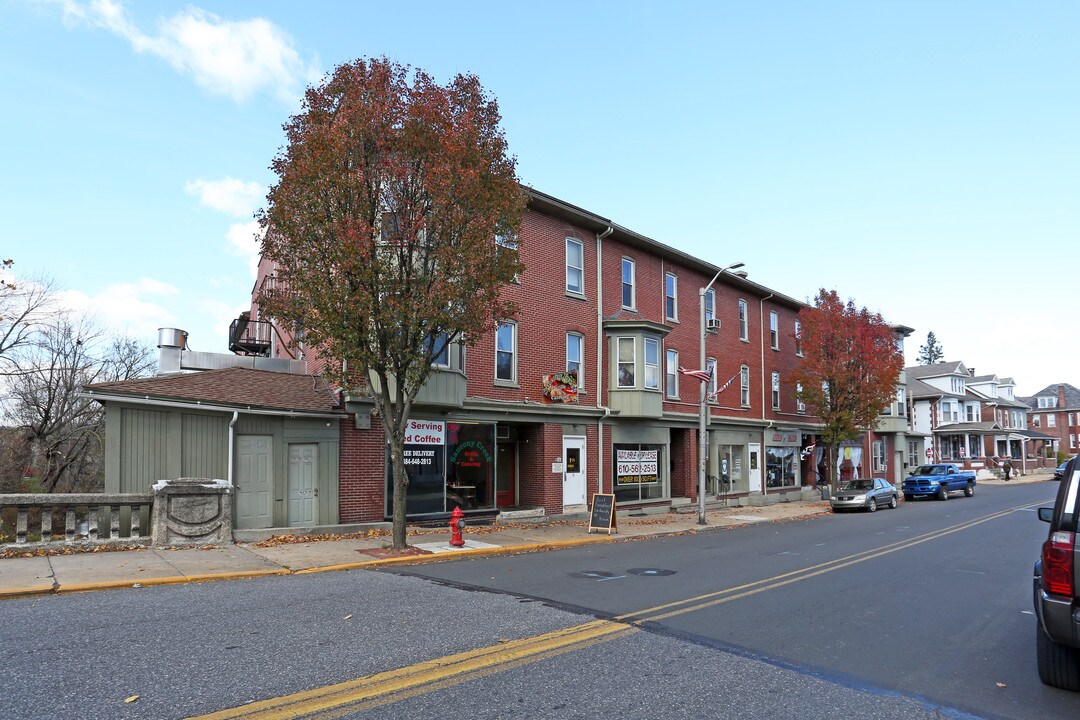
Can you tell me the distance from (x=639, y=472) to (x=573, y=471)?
3619mm

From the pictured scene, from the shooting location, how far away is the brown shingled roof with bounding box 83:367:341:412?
46.4 ft

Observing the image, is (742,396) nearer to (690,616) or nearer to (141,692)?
(690,616)

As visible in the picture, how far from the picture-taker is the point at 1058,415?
87.6 m

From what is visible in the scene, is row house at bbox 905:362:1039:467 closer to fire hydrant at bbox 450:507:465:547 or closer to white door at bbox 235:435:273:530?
fire hydrant at bbox 450:507:465:547

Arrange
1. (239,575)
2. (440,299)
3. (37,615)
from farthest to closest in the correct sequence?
(440,299), (239,575), (37,615)

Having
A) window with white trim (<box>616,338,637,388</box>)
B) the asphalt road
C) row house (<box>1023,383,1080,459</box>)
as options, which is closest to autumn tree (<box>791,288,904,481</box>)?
window with white trim (<box>616,338,637,388</box>)

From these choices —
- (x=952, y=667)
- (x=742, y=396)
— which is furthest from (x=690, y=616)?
(x=742, y=396)

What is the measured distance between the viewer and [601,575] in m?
11.1

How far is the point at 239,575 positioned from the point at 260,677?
5688 mm

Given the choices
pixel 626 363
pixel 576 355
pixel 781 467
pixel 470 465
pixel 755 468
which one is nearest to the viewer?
pixel 470 465

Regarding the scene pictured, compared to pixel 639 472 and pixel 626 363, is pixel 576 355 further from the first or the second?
pixel 639 472

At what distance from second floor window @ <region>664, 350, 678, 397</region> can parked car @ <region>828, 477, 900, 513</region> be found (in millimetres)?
8220

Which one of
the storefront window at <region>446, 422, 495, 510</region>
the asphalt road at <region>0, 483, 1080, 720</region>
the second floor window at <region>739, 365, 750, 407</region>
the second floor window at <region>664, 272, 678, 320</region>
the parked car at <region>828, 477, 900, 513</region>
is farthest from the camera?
the second floor window at <region>739, 365, 750, 407</region>

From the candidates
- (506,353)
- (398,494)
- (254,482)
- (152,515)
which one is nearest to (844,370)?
(506,353)
